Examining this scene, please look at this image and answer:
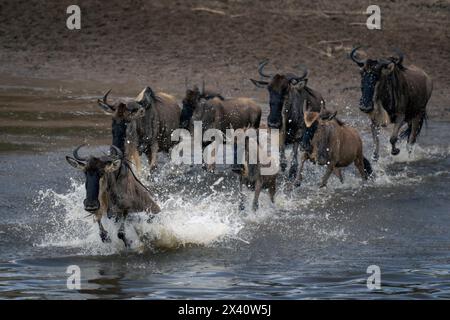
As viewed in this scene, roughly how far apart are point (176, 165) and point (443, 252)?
4.98 metres

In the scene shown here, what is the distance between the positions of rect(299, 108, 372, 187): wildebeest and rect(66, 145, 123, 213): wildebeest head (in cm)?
379

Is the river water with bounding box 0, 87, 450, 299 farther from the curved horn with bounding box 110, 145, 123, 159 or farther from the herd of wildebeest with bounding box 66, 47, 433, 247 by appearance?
the curved horn with bounding box 110, 145, 123, 159

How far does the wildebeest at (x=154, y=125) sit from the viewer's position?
14977mm

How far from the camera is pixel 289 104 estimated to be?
15172mm

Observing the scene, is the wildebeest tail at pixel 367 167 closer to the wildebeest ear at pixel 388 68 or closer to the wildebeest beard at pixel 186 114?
the wildebeest ear at pixel 388 68

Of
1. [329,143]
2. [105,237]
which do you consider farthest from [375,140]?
[105,237]

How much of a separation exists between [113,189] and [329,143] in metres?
3.88

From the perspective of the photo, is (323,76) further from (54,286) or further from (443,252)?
(54,286)

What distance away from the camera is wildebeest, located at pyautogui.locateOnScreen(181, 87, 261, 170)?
49.7 ft

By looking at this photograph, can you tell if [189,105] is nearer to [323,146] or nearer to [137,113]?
[137,113]
